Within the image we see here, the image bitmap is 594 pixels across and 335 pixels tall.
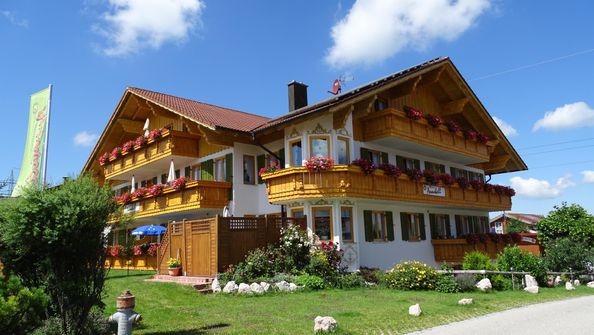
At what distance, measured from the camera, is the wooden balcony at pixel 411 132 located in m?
20.9

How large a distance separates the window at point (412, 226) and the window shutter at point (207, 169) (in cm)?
934

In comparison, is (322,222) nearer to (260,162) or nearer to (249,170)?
(260,162)

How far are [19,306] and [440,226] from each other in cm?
2243

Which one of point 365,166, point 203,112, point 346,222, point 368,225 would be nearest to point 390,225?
point 368,225

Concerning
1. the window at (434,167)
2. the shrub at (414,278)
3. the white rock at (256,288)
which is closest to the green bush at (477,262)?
the shrub at (414,278)

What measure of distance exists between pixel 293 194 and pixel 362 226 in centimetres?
383

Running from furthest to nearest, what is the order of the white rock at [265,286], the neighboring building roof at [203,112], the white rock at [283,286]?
1. the neighboring building roof at [203,112]
2. the white rock at [283,286]
3. the white rock at [265,286]

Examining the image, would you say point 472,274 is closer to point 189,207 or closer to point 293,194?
point 293,194

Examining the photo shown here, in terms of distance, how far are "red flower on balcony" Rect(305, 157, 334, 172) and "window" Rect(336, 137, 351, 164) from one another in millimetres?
1696

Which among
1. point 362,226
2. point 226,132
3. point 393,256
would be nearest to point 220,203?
point 226,132

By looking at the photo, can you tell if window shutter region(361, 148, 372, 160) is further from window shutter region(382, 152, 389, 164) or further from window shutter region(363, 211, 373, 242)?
window shutter region(363, 211, 373, 242)

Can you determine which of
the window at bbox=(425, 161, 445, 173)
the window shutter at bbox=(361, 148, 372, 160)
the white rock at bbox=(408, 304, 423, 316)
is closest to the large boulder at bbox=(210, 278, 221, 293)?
the white rock at bbox=(408, 304, 423, 316)

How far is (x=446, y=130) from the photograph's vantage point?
2459 centimetres

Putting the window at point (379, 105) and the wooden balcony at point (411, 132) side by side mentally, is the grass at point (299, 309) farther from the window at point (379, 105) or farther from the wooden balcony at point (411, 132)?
the window at point (379, 105)
